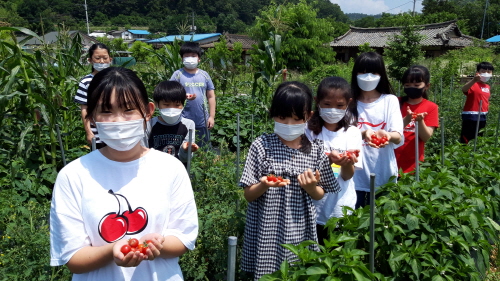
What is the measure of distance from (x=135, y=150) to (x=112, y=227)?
26cm

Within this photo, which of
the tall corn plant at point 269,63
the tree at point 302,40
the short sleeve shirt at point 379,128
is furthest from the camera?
the tree at point 302,40

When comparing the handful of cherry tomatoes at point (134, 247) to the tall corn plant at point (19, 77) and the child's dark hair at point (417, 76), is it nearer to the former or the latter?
the child's dark hair at point (417, 76)

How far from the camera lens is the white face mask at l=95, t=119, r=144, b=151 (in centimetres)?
125

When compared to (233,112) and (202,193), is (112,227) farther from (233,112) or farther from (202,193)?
(233,112)

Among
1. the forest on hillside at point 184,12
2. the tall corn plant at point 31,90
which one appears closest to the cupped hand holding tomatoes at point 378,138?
the tall corn plant at point 31,90

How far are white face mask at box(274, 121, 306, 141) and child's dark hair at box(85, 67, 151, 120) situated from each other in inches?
30.4

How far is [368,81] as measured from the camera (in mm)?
2605

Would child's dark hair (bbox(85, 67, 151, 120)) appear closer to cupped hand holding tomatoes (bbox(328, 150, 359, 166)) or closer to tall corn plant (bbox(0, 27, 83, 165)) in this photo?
cupped hand holding tomatoes (bbox(328, 150, 359, 166))

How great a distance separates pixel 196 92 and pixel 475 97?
4.00m

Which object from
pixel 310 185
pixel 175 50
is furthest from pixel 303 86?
pixel 175 50

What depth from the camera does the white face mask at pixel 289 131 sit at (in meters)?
1.87

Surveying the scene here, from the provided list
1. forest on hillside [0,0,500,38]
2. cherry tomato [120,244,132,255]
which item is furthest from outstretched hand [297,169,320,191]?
forest on hillside [0,0,500,38]

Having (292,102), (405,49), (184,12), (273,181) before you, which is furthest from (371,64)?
(184,12)

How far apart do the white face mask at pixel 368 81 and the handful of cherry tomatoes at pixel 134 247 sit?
196 centimetres
